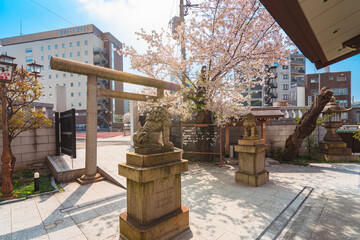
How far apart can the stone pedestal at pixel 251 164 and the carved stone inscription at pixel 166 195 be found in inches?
156

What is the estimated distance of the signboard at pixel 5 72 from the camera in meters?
5.15

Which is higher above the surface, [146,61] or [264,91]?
[264,91]

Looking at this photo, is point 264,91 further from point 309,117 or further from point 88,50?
point 88,50

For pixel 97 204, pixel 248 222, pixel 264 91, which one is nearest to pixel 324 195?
pixel 248 222

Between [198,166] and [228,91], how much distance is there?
191 inches

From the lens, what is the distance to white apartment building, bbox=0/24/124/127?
137ft

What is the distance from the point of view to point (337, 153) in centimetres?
1100

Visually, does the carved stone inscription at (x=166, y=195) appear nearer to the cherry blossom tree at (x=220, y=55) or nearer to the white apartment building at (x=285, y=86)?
the cherry blossom tree at (x=220, y=55)

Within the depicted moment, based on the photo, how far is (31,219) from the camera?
420 cm

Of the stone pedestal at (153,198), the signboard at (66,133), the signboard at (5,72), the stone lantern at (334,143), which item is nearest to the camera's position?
the stone pedestal at (153,198)

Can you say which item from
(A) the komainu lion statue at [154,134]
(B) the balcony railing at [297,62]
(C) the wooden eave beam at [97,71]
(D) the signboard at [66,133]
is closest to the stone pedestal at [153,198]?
(A) the komainu lion statue at [154,134]

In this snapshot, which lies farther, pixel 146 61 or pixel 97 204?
pixel 146 61

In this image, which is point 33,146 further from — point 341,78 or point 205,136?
point 341,78

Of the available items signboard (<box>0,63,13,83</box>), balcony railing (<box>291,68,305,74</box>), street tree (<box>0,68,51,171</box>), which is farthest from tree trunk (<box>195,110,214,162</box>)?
balcony railing (<box>291,68,305,74</box>)
